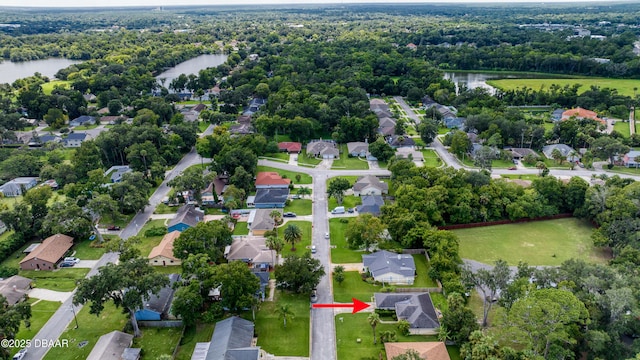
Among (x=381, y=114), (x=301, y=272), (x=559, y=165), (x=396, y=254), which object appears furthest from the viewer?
(x=381, y=114)

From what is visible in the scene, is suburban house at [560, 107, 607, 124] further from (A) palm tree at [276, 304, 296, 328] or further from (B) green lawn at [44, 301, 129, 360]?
(B) green lawn at [44, 301, 129, 360]

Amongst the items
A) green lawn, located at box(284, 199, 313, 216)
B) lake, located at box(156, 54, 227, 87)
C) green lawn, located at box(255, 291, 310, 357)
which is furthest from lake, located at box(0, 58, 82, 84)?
green lawn, located at box(255, 291, 310, 357)

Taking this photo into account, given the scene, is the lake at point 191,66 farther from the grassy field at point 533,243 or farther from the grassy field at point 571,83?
the grassy field at point 533,243

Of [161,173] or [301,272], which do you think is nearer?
[301,272]

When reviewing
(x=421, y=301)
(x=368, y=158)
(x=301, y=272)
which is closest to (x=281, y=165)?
(x=368, y=158)

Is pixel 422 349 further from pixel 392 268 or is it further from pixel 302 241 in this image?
pixel 302 241

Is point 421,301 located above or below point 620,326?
below

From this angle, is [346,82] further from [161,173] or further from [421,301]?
[421,301]
